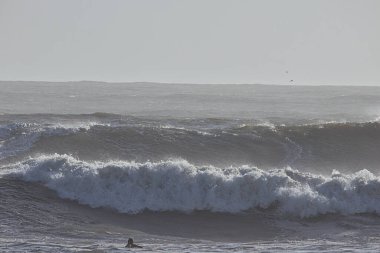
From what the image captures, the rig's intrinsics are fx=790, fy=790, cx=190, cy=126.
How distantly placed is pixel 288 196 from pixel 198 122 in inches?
404

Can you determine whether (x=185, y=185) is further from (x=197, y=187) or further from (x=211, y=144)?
(x=211, y=144)

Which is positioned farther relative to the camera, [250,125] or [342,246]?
[250,125]

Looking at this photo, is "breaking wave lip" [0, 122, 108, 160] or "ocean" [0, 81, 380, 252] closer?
"ocean" [0, 81, 380, 252]

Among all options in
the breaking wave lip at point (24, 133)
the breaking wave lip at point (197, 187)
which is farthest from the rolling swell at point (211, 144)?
the breaking wave lip at point (197, 187)

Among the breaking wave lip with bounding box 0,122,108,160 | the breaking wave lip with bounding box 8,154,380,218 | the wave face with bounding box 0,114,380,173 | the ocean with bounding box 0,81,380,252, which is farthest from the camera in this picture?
the wave face with bounding box 0,114,380,173

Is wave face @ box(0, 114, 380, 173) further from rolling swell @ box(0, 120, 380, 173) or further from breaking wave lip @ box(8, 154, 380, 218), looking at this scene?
breaking wave lip @ box(8, 154, 380, 218)

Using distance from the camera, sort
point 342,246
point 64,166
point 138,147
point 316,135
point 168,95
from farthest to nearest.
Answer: point 168,95 → point 316,135 → point 138,147 → point 64,166 → point 342,246

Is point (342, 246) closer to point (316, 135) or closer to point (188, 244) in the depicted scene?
point (188, 244)

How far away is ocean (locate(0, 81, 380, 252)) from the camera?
64.0ft

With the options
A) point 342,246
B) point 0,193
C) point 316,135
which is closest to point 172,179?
point 0,193

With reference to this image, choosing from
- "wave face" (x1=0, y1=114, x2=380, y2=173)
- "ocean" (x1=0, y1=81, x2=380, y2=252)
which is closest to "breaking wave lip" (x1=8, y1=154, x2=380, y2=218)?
"ocean" (x1=0, y1=81, x2=380, y2=252)

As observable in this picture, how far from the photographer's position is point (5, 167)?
80.7 ft

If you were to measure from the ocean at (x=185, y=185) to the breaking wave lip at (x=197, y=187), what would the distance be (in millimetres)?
32

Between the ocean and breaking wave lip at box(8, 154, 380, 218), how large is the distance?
0.10 ft
